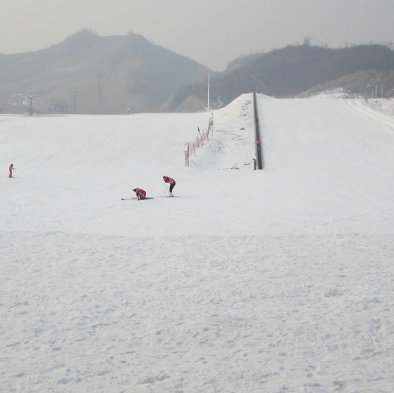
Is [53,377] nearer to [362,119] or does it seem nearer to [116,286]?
[116,286]

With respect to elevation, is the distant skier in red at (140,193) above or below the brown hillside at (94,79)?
below

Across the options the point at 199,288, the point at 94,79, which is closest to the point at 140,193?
the point at 199,288

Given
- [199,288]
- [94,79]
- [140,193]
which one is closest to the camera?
[199,288]

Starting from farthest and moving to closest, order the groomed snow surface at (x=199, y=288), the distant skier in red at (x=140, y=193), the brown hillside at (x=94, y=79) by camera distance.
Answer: the brown hillside at (x=94, y=79)
the distant skier in red at (x=140, y=193)
the groomed snow surface at (x=199, y=288)

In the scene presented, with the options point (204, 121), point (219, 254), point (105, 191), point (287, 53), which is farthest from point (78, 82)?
point (219, 254)

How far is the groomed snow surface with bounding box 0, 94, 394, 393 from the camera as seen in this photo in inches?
145

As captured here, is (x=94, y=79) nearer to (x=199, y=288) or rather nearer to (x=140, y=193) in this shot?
(x=140, y=193)

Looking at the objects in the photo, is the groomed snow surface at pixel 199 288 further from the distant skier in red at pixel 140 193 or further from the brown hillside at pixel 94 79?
the brown hillside at pixel 94 79

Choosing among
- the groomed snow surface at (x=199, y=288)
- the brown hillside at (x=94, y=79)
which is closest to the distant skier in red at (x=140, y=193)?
the groomed snow surface at (x=199, y=288)

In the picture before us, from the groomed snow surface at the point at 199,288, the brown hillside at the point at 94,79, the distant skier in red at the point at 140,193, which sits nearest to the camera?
the groomed snow surface at the point at 199,288

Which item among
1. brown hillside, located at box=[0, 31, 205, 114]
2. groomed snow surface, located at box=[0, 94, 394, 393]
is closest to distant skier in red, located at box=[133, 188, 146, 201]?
groomed snow surface, located at box=[0, 94, 394, 393]

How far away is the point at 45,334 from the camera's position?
4.33 m

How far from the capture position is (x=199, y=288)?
222 inches

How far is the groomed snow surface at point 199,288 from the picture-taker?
370cm
